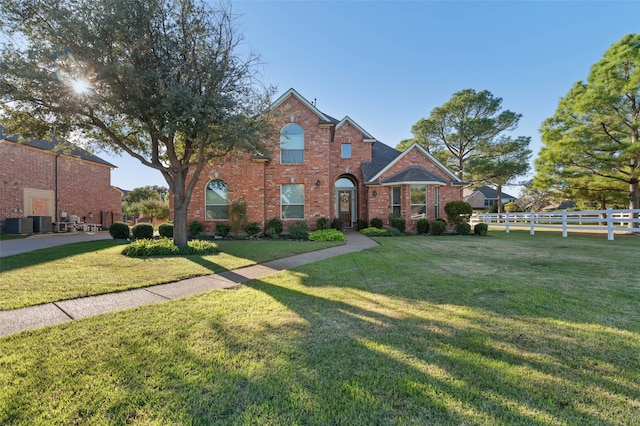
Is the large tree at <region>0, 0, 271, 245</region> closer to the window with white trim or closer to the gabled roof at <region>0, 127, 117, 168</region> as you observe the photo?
the gabled roof at <region>0, 127, 117, 168</region>

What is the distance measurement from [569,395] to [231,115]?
28.7 ft

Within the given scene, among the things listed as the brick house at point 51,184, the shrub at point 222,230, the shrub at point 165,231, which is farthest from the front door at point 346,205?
the brick house at point 51,184

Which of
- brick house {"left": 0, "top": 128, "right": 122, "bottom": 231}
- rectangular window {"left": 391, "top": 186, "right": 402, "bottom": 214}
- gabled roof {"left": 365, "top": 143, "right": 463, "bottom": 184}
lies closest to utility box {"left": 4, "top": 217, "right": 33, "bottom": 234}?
brick house {"left": 0, "top": 128, "right": 122, "bottom": 231}

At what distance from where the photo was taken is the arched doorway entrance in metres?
18.7

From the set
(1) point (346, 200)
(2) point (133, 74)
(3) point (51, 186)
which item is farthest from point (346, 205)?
(3) point (51, 186)

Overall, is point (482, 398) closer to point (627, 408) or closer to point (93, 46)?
point (627, 408)

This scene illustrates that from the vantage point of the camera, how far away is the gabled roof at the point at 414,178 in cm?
1544

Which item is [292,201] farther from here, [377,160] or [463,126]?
[463,126]

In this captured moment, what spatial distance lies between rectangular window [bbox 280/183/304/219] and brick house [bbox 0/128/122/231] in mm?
9119

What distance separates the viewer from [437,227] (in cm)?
1480

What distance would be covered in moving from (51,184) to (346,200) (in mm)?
20018

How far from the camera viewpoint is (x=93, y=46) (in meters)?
7.00

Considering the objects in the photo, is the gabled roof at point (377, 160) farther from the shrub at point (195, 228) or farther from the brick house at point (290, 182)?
the shrub at point (195, 228)

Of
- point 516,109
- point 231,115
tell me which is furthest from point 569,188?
point 231,115
